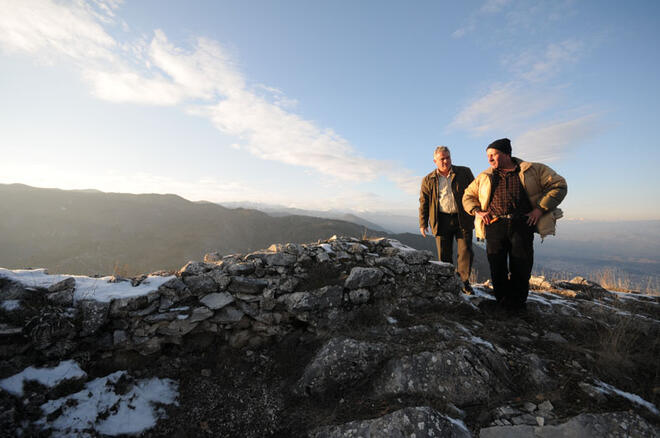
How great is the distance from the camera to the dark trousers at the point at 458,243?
5254mm

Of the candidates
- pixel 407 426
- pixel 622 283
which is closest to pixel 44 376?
pixel 407 426

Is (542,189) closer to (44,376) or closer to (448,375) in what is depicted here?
(448,375)

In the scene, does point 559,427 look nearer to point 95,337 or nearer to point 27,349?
point 95,337

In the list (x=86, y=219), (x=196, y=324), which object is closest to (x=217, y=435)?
(x=196, y=324)

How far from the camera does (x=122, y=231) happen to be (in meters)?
27.0

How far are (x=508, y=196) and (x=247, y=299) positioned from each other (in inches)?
185

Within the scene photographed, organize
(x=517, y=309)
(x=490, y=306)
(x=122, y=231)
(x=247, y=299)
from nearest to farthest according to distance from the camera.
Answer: (x=247, y=299) → (x=517, y=309) → (x=490, y=306) → (x=122, y=231)

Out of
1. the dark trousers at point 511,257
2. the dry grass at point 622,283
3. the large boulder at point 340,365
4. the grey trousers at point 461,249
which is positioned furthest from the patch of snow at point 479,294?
the dry grass at point 622,283

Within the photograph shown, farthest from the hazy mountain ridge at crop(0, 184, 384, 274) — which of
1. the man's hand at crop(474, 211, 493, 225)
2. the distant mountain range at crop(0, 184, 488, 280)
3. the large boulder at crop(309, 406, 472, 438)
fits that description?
the man's hand at crop(474, 211, 493, 225)

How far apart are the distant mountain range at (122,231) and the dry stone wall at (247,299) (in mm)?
13389

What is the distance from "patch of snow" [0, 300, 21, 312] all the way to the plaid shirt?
6.94 meters

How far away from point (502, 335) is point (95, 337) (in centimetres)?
601

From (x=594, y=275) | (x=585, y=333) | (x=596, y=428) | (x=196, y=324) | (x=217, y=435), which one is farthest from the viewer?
(x=594, y=275)

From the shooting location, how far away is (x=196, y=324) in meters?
3.82
